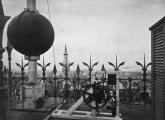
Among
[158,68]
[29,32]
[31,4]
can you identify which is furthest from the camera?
[31,4]

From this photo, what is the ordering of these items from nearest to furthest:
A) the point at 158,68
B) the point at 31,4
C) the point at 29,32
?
the point at 29,32
the point at 158,68
the point at 31,4

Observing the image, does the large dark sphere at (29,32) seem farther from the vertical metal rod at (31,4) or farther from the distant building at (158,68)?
the distant building at (158,68)

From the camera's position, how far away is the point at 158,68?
3.54 m

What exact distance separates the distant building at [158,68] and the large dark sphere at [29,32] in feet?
7.22

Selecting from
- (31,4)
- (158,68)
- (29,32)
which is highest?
(31,4)

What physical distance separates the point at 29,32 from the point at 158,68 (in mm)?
2646

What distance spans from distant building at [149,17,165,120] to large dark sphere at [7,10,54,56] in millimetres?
2201

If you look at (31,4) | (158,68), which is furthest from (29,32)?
(158,68)

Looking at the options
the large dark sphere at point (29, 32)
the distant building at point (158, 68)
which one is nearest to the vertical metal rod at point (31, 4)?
the large dark sphere at point (29, 32)

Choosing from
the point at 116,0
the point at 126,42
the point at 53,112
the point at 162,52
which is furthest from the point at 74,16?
the point at 162,52

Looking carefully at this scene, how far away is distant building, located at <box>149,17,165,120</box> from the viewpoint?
3242mm

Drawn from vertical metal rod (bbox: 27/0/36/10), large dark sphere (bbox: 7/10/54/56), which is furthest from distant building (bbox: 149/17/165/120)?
vertical metal rod (bbox: 27/0/36/10)

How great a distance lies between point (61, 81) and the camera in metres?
6.66

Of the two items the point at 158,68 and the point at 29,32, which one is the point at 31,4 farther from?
the point at 158,68
